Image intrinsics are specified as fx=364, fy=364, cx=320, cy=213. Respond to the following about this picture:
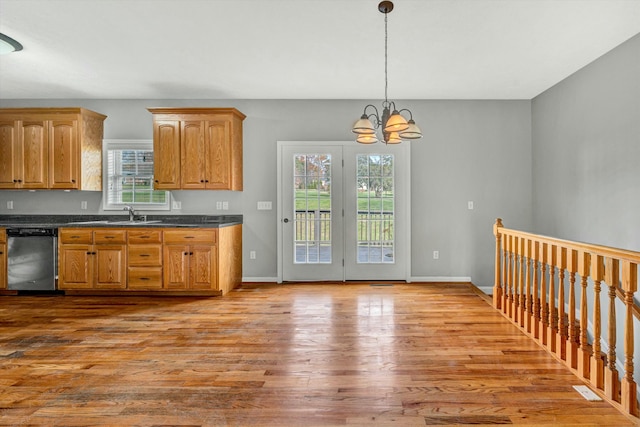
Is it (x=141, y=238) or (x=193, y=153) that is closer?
(x=141, y=238)

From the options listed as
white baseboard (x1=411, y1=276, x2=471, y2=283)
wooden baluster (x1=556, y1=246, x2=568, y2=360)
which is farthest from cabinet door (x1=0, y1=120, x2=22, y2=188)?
wooden baluster (x1=556, y1=246, x2=568, y2=360)

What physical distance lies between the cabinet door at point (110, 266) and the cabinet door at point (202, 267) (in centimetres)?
81

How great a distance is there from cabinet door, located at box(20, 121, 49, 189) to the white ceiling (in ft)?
1.78

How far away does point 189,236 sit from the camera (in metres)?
4.33

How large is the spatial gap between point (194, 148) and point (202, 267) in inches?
59.8

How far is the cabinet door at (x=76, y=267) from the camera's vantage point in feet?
14.3

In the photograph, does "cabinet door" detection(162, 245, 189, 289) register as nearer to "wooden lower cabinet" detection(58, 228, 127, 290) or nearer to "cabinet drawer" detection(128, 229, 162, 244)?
"cabinet drawer" detection(128, 229, 162, 244)

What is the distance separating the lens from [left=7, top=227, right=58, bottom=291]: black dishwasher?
4355 millimetres

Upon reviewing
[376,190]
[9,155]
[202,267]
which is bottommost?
[202,267]

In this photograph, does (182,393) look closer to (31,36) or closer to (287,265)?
(287,265)

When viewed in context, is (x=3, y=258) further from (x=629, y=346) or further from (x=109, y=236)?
(x=629, y=346)

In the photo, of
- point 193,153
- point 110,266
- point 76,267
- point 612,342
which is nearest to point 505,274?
point 612,342

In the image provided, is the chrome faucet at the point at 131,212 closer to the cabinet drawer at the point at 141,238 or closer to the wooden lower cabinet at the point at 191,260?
the cabinet drawer at the point at 141,238

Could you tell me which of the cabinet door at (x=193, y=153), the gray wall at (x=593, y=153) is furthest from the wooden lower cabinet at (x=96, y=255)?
the gray wall at (x=593, y=153)
